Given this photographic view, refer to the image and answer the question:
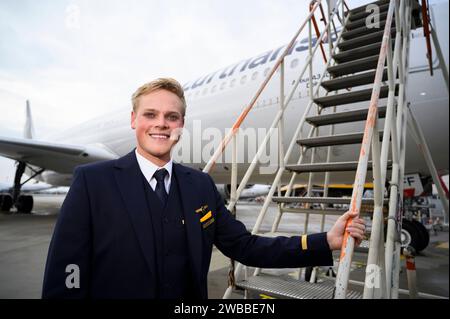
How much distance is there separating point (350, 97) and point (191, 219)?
2.54m

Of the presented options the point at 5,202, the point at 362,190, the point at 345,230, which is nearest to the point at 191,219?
the point at 345,230

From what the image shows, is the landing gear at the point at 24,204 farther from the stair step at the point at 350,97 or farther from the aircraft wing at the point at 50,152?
the stair step at the point at 350,97

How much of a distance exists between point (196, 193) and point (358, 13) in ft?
17.0

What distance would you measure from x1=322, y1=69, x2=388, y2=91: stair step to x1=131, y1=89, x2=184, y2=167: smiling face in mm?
2665

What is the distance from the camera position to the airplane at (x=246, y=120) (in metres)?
4.38

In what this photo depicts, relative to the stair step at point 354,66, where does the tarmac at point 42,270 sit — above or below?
below

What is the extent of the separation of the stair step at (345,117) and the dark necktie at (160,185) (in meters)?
2.14

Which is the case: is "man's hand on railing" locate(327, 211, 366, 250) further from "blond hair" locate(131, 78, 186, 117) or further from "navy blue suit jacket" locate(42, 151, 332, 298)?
"blond hair" locate(131, 78, 186, 117)

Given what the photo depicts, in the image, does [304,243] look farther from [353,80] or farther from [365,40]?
[365,40]

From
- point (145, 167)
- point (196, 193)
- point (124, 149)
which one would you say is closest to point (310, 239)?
point (196, 193)

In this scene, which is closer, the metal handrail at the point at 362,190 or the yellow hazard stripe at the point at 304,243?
the metal handrail at the point at 362,190

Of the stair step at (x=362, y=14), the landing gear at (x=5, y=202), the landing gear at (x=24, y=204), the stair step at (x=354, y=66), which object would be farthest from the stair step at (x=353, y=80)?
the landing gear at (x=5, y=202)

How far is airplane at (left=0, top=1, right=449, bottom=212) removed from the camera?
14.4 ft

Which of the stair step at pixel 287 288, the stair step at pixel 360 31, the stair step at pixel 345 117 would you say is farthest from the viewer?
the stair step at pixel 360 31
